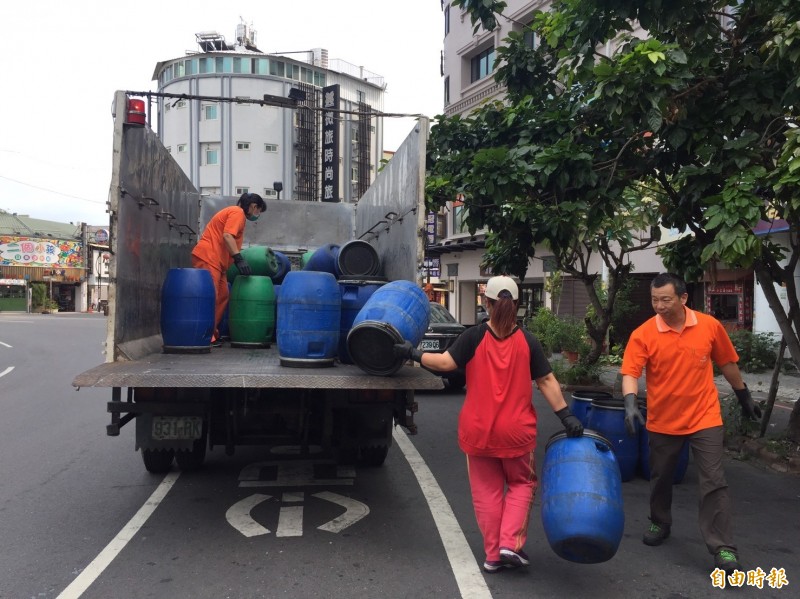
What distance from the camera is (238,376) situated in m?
4.28

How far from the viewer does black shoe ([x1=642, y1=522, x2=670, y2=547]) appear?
4520mm

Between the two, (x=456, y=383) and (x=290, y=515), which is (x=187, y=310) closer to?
(x=290, y=515)

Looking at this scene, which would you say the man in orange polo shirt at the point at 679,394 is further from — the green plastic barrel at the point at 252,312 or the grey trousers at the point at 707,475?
the green plastic barrel at the point at 252,312

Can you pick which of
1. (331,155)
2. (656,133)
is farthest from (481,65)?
(656,133)

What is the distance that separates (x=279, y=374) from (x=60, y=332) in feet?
96.1

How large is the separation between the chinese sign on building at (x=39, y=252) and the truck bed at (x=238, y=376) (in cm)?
6380

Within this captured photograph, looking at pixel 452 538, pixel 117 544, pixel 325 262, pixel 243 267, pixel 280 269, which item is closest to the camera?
pixel 117 544

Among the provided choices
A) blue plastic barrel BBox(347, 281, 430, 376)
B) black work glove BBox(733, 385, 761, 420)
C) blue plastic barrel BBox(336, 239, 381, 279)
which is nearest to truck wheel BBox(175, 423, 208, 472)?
blue plastic barrel BBox(336, 239, 381, 279)

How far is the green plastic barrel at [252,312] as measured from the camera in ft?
19.4

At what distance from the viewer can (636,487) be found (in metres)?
6.16

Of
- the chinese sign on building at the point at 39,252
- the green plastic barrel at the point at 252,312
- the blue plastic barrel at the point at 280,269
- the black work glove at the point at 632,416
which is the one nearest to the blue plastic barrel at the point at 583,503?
the black work glove at the point at 632,416

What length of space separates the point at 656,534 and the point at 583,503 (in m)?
1.24

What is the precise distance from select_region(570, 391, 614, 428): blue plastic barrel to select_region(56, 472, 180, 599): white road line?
3.72 meters

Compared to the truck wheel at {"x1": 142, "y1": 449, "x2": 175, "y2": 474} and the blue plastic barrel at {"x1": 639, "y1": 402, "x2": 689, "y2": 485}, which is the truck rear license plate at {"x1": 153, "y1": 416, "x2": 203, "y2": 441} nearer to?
the truck wheel at {"x1": 142, "y1": 449, "x2": 175, "y2": 474}
